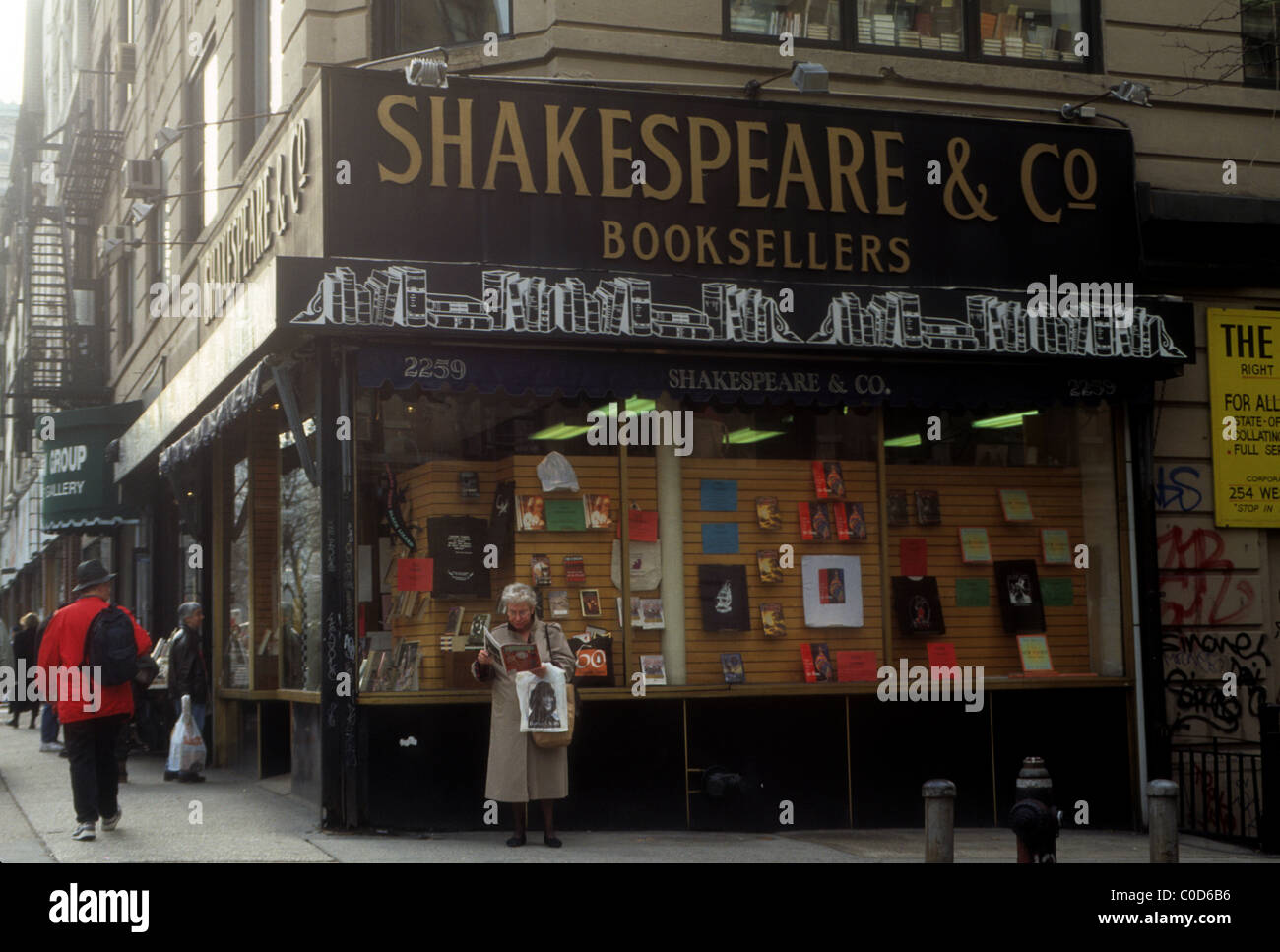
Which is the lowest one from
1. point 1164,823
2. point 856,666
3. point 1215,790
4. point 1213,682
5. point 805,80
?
point 1215,790

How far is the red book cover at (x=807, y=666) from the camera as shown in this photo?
11867mm

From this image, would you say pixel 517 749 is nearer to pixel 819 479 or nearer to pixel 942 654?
pixel 819 479

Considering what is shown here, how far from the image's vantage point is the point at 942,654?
1230cm

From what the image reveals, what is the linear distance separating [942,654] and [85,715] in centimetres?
633

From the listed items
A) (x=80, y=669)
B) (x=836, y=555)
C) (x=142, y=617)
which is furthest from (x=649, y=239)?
(x=142, y=617)

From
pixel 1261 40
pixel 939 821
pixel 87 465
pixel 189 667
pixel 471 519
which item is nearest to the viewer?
pixel 939 821

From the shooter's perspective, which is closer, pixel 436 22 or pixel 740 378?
pixel 740 378

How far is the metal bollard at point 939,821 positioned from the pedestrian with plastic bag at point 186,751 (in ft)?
27.6

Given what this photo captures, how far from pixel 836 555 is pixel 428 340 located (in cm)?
365

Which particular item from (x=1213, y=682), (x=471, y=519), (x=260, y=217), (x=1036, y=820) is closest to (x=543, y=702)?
(x=471, y=519)

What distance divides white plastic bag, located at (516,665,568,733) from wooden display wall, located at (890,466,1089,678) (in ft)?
10.1

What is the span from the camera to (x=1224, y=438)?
13062 mm

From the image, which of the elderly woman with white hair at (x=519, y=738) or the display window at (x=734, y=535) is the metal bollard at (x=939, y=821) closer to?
the elderly woman with white hair at (x=519, y=738)
